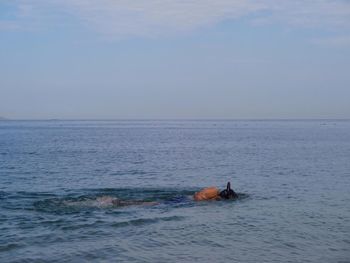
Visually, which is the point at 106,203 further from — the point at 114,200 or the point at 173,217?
the point at 173,217

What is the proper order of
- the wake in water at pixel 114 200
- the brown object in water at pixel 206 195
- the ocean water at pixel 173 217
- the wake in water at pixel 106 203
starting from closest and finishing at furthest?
the ocean water at pixel 173 217, the wake in water at pixel 114 200, the wake in water at pixel 106 203, the brown object in water at pixel 206 195

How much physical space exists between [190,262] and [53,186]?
74.2ft

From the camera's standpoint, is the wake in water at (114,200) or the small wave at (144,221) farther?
the wake in water at (114,200)

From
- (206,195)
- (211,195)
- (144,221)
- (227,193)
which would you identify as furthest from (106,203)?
(227,193)

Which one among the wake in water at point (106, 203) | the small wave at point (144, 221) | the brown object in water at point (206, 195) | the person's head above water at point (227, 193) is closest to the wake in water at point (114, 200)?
the wake in water at point (106, 203)

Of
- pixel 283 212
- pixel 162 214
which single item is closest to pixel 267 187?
pixel 283 212

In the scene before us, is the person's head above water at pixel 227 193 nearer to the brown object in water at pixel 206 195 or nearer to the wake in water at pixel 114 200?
the brown object in water at pixel 206 195

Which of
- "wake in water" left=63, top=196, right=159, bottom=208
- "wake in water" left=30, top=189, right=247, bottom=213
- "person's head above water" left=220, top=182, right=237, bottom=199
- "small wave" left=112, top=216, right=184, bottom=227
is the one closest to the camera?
"small wave" left=112, top=216, right=184, bottom=227

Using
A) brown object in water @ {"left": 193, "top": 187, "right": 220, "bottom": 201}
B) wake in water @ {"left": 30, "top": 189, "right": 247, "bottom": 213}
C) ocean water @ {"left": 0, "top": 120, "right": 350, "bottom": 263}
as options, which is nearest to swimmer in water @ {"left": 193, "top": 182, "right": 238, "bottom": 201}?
brown object in water @ {"left": 193, "top": 187, "right": 220, "bottom": 201}

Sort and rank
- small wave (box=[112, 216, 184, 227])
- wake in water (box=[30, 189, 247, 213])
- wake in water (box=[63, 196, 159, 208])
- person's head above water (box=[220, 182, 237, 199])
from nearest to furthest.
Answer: small wave (box=[112, 216, 184, 227]) → wake in water (box=[30, 189, 247, 213]) → wake in water (box=[63, 196, 159, 208]) → person's head above water (box=[220, 182, 237, 199])

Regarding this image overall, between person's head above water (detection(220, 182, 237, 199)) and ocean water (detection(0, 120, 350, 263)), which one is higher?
person's head above water (detection(220, 182, 237, 199))

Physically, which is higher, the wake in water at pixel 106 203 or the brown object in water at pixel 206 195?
the brown object in water at pixel 206 195

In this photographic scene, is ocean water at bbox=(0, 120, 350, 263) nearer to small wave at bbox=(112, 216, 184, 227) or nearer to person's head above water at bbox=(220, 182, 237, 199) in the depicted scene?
small wave at bbox=(112, 216, 184, 227)

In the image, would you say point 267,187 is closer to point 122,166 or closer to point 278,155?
point 122,166
